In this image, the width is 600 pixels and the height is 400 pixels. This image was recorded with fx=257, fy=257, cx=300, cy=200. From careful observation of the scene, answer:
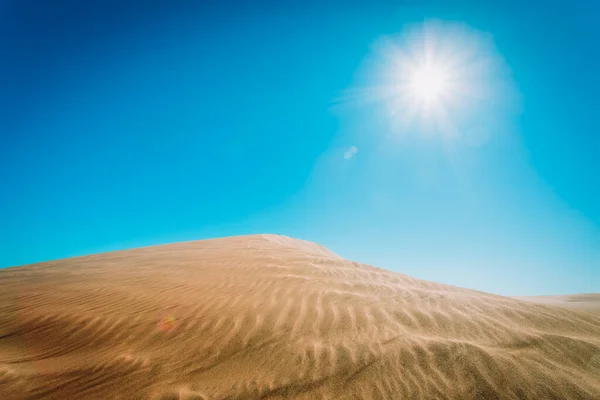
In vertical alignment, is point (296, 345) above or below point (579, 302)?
below

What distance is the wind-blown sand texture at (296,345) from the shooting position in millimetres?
2850

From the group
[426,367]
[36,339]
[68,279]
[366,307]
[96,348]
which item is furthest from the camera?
[68,279]

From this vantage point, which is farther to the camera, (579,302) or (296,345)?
(579,302)

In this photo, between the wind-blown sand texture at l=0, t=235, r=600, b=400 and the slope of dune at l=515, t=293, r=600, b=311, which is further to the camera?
the slope of dune at l=515, t=293, r=600, b=311

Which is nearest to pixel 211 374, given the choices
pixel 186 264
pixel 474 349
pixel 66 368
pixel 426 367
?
pixel 66 368

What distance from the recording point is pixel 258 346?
3.70 metres

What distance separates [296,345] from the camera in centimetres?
363

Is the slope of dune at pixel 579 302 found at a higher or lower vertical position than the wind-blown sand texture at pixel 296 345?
higher

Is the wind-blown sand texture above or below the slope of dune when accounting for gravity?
below

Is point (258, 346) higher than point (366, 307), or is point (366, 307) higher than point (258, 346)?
point (366, 307)

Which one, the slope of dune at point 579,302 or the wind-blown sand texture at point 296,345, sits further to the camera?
the slope of dune at point 579,302

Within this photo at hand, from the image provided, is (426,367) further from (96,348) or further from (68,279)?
(68,279)

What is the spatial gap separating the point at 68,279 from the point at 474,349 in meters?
11.5

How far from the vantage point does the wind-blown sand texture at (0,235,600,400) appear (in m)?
2.85
